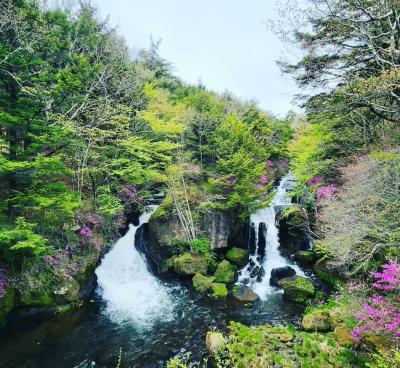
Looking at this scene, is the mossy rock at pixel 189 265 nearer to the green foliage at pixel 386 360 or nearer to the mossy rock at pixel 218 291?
the mossy rock at pixel 218 291

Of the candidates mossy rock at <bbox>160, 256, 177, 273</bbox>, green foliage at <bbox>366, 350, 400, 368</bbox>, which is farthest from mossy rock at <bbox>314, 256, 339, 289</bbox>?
mossy rock at <bbox>160, 256, 177, 273</bbox>

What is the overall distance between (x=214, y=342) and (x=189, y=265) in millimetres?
7220

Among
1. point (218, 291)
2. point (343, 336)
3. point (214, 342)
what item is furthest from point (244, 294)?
point (343, 336)

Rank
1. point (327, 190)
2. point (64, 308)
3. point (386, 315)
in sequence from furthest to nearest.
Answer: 1. point (327, 190)
2. point (64, 308)
3. point (386, 315)

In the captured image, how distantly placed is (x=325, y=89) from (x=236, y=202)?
976cm

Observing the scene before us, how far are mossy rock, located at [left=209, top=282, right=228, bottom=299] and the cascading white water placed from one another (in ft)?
8.46

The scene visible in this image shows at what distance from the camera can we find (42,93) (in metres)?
12.7

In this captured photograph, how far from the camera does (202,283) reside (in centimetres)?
1678

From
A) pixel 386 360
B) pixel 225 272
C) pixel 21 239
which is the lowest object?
pixel 225 272

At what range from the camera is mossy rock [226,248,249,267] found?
19.5 metres

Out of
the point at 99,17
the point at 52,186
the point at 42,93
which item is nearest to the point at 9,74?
the point at 42,93

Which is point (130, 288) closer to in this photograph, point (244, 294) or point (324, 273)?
point (244, 294)

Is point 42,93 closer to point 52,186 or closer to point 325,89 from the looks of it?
point 52,186

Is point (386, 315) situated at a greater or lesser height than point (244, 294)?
greater
